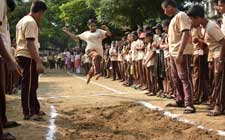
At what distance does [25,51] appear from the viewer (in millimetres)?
7750

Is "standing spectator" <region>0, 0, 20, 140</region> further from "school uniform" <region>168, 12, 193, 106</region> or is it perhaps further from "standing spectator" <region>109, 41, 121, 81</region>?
"standing spectator" <region>109, 41, 121, 81</region>

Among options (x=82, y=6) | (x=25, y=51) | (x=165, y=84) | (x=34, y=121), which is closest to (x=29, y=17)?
(x=25, y=51)

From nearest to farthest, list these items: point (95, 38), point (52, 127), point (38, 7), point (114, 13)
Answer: point (52, 127) → point (38, 7) → point (95, 38) → point (114, 13)

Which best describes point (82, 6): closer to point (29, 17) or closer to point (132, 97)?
point (132, 97)

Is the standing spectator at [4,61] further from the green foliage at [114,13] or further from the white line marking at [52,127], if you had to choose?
the green foliage at [114,13]

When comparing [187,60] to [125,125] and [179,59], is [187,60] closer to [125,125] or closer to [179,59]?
[179,59]

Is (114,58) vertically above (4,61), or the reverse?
(4,61)

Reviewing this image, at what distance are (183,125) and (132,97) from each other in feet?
14.5

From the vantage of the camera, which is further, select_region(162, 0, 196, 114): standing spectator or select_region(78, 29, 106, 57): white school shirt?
select_region(78, 29, 106, 57): white school shirt

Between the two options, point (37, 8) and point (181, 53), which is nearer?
point (37, 8)

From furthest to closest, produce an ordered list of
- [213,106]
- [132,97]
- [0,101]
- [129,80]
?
[129,80]
[132,97]
[213,106]
[0,101]

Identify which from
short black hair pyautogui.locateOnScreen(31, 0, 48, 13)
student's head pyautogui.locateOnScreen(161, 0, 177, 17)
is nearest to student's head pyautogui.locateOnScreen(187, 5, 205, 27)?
student's head pyautogui.locateOnScreen(161, 0, 177, 17)

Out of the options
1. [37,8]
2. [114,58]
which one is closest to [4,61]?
[37,8]

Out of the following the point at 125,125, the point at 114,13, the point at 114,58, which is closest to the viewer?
the point at 125,125
